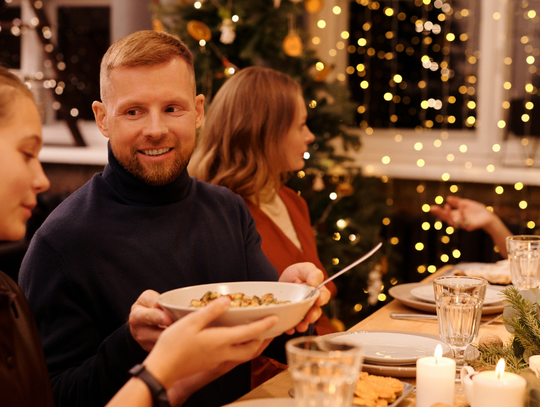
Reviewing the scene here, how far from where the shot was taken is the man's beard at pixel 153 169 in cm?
124

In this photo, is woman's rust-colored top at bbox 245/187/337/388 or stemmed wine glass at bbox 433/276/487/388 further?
woman's rust-colored top at bbox 245/187/337/388

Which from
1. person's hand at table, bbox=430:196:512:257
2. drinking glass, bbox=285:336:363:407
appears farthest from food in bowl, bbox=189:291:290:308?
person's hand at table, bbox=430:196:512:257

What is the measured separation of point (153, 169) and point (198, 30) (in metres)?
1.77

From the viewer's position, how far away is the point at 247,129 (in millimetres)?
2018

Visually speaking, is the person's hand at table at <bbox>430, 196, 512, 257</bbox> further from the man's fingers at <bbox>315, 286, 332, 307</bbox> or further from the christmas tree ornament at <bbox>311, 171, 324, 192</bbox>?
the man's fingers at <bbox>315, 286, 332, 307</bbox>

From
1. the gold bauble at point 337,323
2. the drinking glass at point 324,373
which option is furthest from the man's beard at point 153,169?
the gold bauble at point 337,323

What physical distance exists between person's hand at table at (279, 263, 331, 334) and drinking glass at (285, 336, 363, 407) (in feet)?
1.20

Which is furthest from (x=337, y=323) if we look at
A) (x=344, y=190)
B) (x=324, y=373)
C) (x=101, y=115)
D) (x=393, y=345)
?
(x=324, y=373)

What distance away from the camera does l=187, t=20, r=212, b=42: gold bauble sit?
2812 millimetres

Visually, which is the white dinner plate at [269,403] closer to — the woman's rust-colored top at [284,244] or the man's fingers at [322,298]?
the man's fingers at [322,298]

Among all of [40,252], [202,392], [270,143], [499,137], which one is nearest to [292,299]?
[202,392]

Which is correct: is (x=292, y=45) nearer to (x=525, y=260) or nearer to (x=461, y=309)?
(x=525, y=260)

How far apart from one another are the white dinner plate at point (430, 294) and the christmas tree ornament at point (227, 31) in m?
1.70

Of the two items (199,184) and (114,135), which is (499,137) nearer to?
(199,184)
